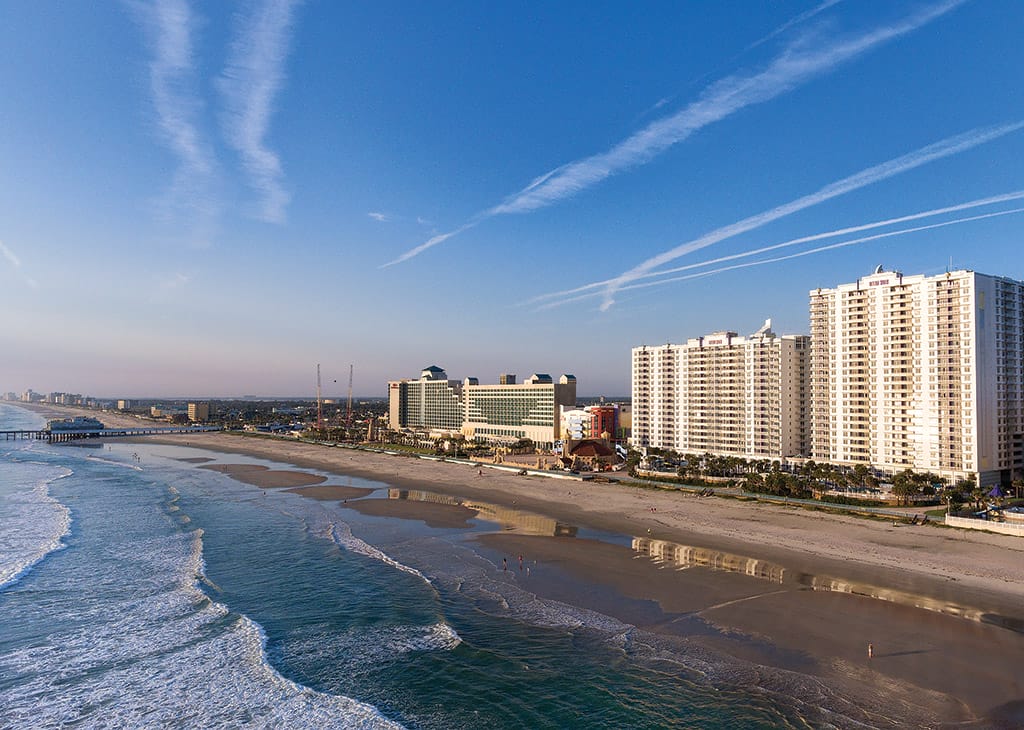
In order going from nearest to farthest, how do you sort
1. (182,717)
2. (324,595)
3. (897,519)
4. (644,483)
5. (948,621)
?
(182,717)
(948,621)
(324,595)
(897,519)
(644,483)

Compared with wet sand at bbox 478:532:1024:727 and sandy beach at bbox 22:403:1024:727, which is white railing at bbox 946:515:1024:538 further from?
wet sand at bbox 478:532:1024:727

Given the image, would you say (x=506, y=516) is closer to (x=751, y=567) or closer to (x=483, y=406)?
(x=751, y=567)

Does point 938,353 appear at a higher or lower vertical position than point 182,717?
higher

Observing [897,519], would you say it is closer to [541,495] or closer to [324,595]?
[541,495]

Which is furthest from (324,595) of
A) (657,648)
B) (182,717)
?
(657,648)

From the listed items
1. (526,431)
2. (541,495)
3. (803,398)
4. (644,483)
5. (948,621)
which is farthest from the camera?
(526,431)
